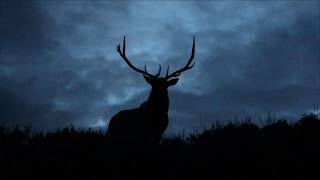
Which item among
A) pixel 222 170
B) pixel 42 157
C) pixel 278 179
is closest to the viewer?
pixel 278 179

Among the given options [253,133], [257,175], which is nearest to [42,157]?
[257,175]

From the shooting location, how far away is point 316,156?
6980mm

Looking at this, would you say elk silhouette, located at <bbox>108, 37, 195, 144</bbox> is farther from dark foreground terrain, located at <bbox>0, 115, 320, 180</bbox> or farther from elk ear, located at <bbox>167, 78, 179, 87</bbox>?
dark foreground terrain, located at <bbox>0, 115, 320, 180</bbox>

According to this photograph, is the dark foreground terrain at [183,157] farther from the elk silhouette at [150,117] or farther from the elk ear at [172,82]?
the elk ear at [172,82]

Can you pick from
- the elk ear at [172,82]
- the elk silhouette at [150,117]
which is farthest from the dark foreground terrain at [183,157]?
the elk ear at [172,82]

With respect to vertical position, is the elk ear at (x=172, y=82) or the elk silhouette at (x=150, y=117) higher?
the elk ear at (x=172, y=82)

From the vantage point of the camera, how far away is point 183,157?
25.4ft

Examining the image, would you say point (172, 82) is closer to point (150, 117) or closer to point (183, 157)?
point (150, 117)

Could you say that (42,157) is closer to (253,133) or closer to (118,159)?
(118,159)

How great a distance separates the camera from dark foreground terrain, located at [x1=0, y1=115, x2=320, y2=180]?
6785 millimetres

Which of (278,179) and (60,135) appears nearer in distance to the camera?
(278,179)

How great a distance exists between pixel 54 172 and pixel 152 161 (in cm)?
163

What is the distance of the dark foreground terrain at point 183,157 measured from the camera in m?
6.79

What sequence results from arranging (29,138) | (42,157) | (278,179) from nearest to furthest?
(278,179) < (42,157) < (29,138)
